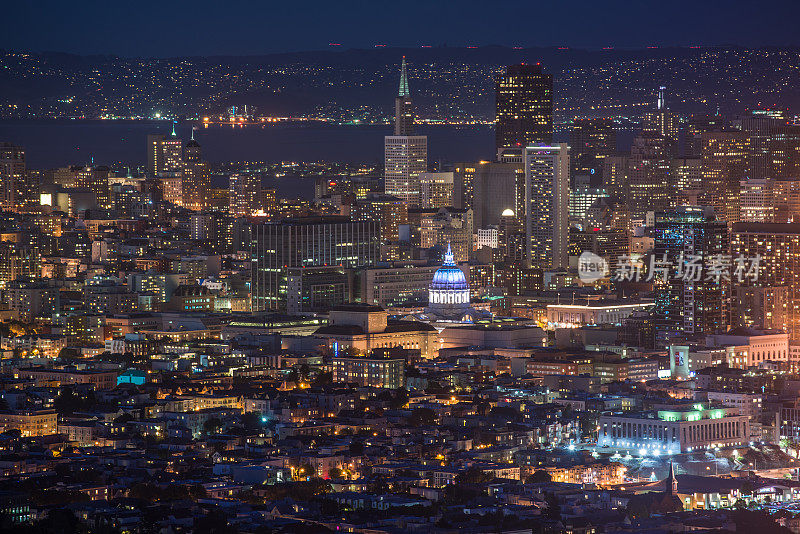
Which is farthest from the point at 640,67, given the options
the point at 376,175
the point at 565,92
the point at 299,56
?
the point at 299,56

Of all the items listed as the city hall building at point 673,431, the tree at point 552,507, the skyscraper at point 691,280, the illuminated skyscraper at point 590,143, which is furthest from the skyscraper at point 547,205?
the tree at point 552,507

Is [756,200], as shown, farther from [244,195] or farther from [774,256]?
[244,195]

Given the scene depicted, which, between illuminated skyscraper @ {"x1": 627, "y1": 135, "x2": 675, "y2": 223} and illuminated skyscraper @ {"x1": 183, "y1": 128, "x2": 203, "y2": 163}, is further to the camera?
illuminated skyscraper @ {"x1": 183, "y1": 128, "x2": 203, "y2": 163}

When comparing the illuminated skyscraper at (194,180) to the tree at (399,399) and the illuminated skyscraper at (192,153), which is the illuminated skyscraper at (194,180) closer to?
the illuminated skyscraper at (192,153)

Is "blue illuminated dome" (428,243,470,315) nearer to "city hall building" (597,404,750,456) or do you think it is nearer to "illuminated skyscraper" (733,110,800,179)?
"city hall building" (597,404,750,456)

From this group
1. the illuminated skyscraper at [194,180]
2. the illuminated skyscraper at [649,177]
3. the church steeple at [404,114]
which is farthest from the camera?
the illuminated skyscraper at [194,180]

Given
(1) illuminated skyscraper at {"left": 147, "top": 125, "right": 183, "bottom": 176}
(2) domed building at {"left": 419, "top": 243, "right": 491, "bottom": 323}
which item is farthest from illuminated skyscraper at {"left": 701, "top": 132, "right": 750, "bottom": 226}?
(1) illuminated skyscraper at {"left": 147, "top": 125, "right": 183, "bottom": 176}

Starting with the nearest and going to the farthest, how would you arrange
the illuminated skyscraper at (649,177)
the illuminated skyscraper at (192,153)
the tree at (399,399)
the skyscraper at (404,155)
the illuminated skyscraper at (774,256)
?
the tree at (399,399) < the illuminated skyscraper at (774,256) < the illuminated skyscraper at (649,177) < the skyscraper at (404,155) < the illuminated skyscraper at (192,153)
